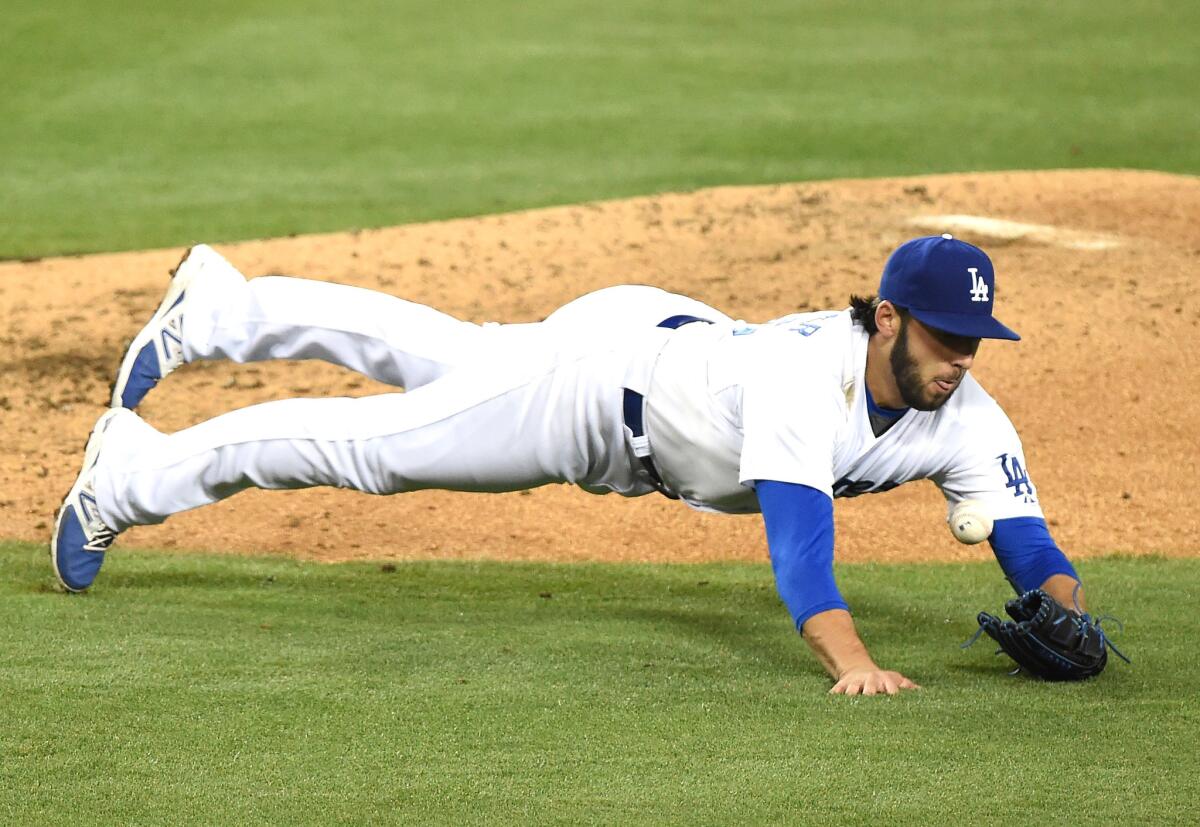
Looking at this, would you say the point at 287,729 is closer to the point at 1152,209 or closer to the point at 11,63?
the point at 1152,209

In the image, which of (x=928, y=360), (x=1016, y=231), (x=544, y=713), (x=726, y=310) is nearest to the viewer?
(x=544, y=713)

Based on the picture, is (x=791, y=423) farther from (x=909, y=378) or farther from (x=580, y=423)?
(x=580, y=423)

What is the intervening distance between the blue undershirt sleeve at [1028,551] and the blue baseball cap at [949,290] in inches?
21.4

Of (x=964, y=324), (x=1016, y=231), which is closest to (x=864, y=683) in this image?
(x=964, y=324)

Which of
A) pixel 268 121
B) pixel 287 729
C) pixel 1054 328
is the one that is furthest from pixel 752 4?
pixel 287 729

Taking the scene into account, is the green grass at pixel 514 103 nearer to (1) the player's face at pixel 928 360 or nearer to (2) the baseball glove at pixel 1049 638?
(1) the player's face at pixel 928 360

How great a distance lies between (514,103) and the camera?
42.7 ft

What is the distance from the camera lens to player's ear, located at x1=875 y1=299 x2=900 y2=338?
144 inches

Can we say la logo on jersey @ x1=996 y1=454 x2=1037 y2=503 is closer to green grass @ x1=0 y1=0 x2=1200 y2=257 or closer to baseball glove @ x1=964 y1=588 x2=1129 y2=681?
baseball glove @ x1=964 y1=588 x2=1129 y2=681

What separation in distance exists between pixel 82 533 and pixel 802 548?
1.95 meters

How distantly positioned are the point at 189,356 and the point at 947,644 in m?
2.12

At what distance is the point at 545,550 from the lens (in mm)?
5527

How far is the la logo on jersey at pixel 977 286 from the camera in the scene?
357 centimetres

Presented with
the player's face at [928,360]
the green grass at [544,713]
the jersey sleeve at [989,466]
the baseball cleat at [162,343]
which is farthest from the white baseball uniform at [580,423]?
the green grass at [544,713]
